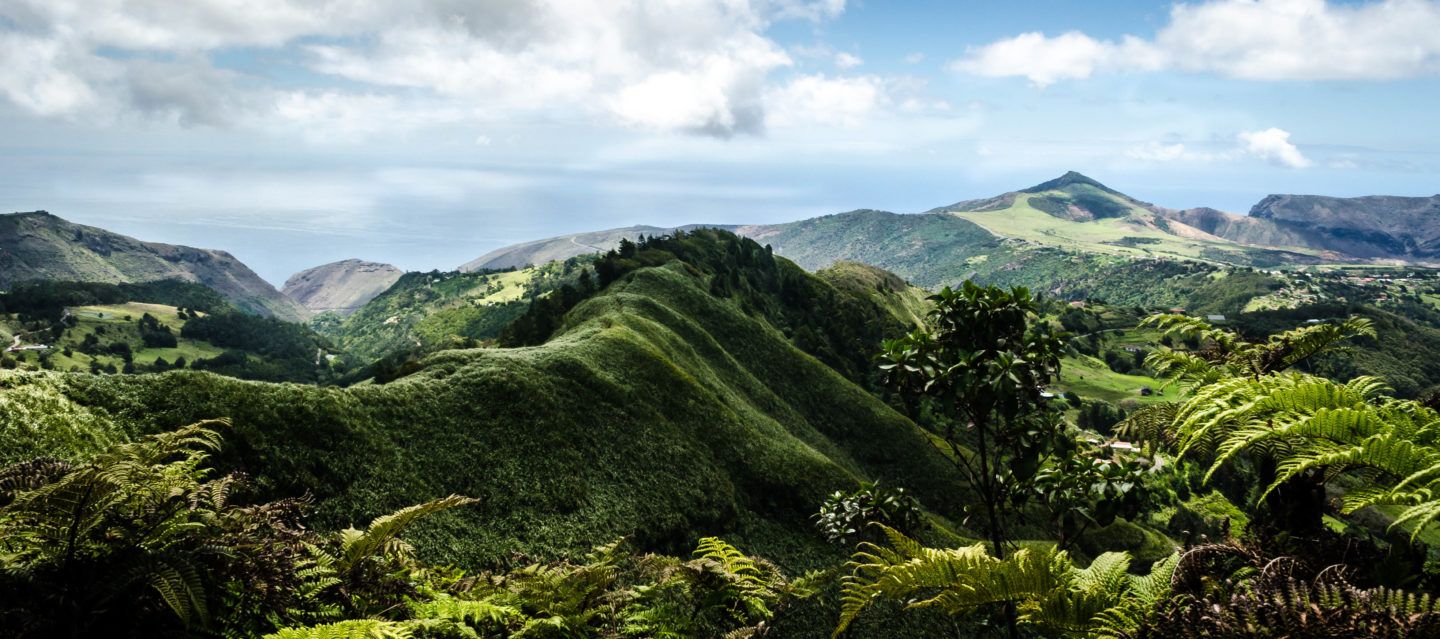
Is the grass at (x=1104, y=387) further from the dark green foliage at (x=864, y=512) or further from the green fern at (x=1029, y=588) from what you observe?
the green fern at (x=1029, y=588)

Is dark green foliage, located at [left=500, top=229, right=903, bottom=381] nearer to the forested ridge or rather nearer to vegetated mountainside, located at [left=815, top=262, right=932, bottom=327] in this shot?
vegetated mountainside, located at [left=815, top=262, right=932, bottom=327]

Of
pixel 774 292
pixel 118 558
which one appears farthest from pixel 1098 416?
pixel 118 558

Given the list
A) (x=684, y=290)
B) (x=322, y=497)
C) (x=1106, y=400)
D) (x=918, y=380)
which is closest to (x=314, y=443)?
(x=322, y=497)

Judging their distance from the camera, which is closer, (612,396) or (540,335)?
(612,396)

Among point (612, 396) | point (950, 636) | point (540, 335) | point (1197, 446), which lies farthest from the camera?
point (540, 335)

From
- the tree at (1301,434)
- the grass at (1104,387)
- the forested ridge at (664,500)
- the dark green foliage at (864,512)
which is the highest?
the tree at (1301,434)

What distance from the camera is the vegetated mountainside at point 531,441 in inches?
843

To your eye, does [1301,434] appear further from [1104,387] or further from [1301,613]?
[1104,387]

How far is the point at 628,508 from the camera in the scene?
31.4 metres

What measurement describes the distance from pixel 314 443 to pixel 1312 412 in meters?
27.0

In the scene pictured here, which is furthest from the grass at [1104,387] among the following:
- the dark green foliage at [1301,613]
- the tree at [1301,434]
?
the dark green foliage at [1301,613]

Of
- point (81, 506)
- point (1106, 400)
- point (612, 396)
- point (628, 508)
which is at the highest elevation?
point (81, 506)

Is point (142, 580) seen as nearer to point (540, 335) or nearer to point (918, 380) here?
point (918, 380)

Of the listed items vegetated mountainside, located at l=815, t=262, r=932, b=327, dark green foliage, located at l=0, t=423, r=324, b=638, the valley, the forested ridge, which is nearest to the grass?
vegetated mountainside, located at l=815, t=262, r=932, b=327
